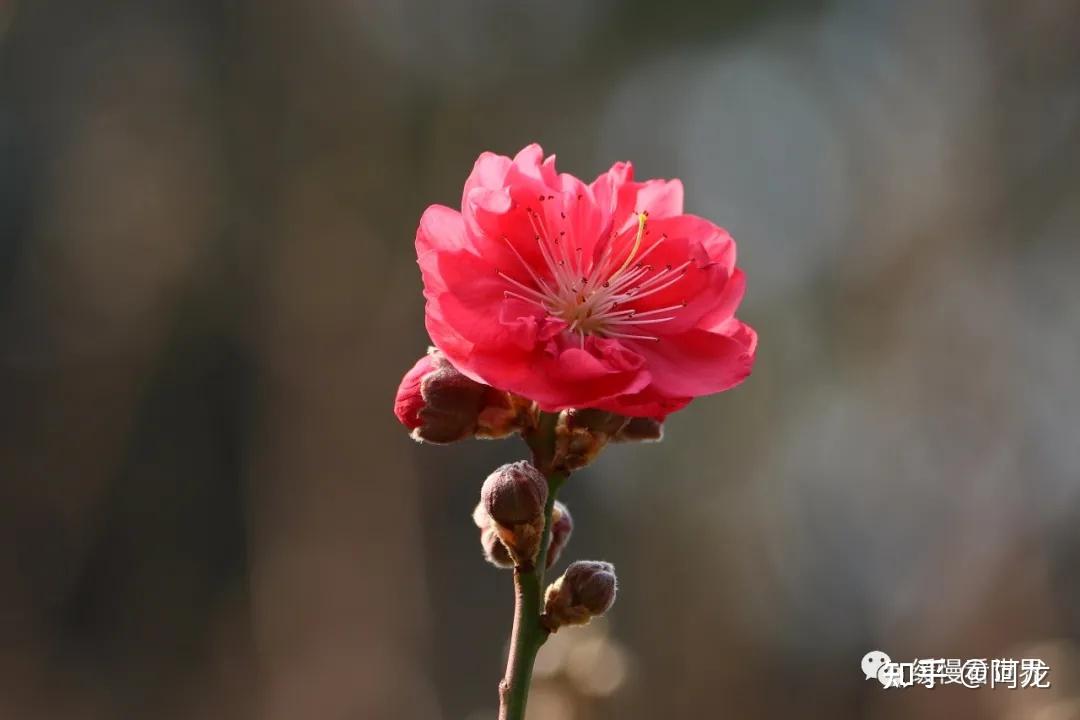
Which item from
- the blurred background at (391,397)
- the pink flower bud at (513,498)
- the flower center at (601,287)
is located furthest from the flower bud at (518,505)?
the blurred background at (391,397)

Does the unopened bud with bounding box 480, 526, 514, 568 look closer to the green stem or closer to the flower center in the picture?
the green stem

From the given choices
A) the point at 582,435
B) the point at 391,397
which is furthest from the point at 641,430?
the point at 391,397

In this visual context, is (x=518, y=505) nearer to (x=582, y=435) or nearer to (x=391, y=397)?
(x=582, y=435)

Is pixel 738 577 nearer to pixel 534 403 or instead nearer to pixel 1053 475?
pixel 1053 475

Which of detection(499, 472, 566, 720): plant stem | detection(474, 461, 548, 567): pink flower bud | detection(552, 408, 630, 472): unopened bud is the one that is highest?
detection(552, 408, 630, 472): unopened bud

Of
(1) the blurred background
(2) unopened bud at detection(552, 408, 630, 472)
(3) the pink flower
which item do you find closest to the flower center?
(3) the pink flower

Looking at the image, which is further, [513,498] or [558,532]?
[558,532]
